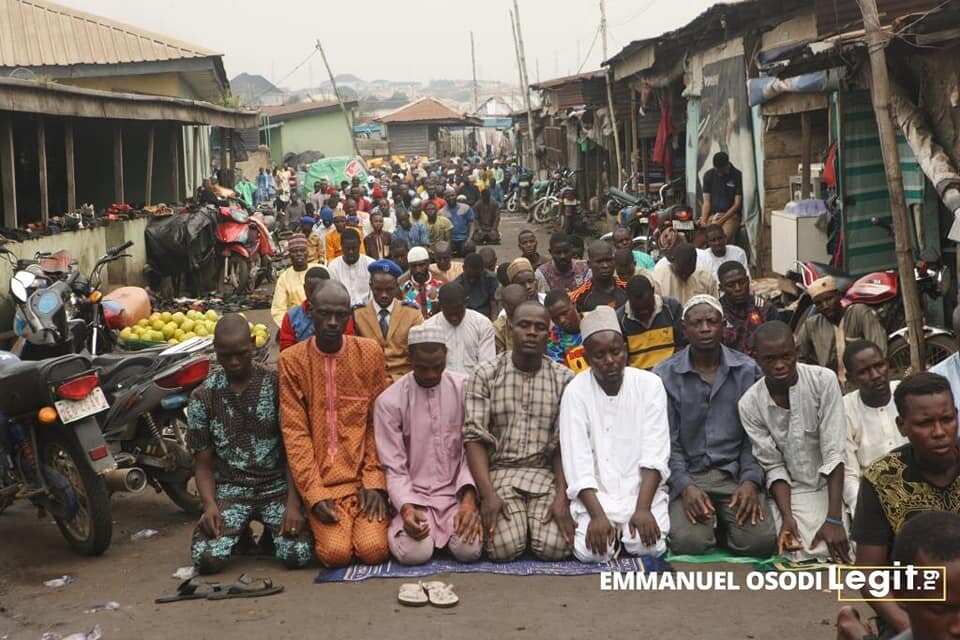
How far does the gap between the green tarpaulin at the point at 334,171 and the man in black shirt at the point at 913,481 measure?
3503 cm

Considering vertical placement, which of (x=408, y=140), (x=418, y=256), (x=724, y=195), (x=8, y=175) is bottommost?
(x=418, y=256)

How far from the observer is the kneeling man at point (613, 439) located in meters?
6.00

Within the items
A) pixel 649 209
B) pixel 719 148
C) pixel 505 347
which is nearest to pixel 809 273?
pixel 505 347

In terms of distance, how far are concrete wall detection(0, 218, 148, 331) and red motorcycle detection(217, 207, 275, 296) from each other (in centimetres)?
113

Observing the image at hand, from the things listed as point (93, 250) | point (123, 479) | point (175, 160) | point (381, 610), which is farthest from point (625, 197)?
point (381, 610)

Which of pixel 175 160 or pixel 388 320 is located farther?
pixel 175 160

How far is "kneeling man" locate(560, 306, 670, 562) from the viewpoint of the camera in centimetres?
600

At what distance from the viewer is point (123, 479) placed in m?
6.41

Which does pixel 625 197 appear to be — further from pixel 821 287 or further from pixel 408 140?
pixel 408 140

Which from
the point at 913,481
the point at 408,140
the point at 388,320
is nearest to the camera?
the point at 913,481

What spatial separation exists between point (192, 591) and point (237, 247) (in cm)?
1249

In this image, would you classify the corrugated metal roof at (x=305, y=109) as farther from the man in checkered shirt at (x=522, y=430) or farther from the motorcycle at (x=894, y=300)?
the man in checkered shirt at (x=522, y=430)

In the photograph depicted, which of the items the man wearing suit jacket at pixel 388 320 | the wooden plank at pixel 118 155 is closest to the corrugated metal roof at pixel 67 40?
the wooden plank at pixel 118 155

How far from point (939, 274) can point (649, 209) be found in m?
9.87
